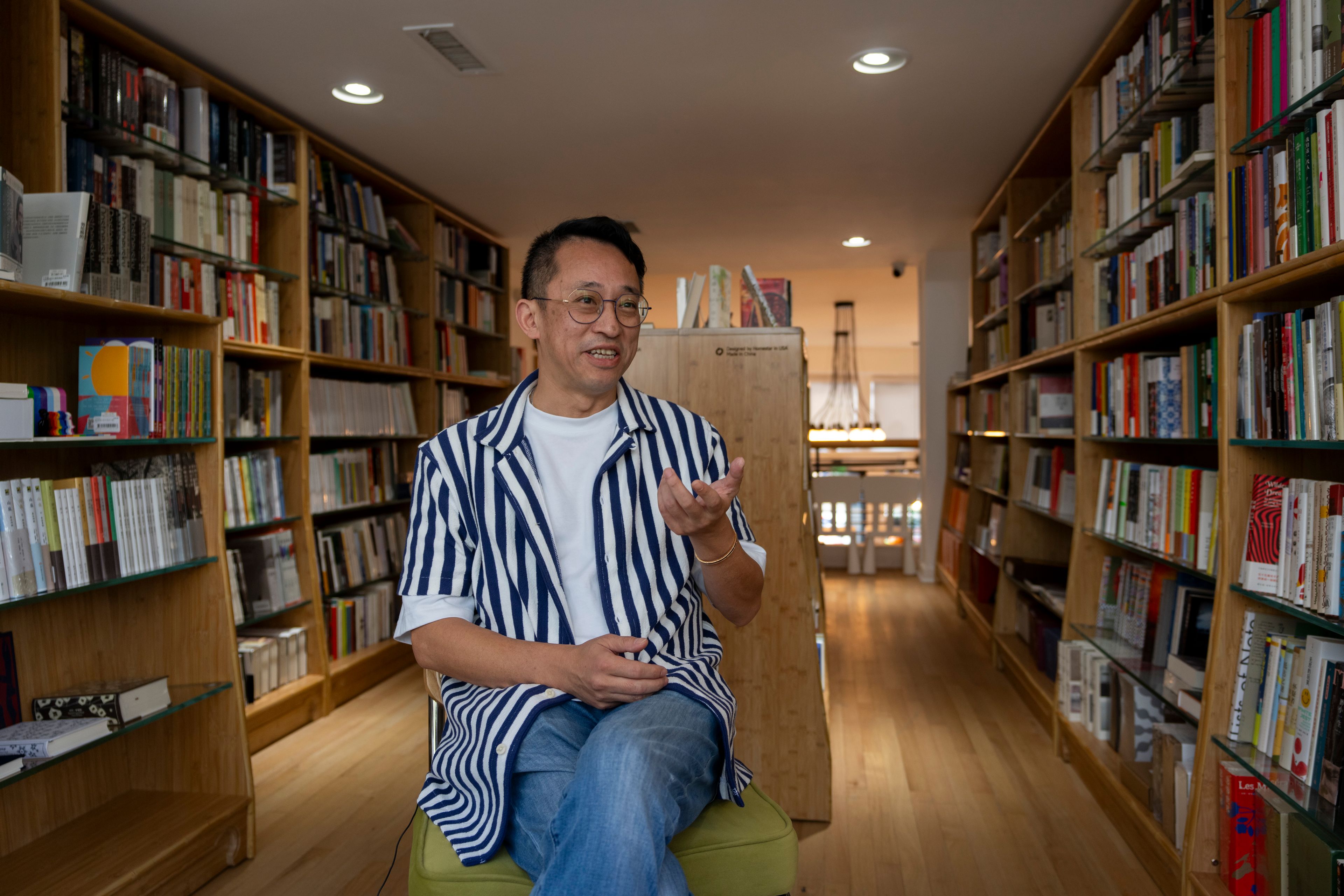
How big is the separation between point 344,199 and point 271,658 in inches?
82.0

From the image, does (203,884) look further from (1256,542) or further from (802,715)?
(1256,542)

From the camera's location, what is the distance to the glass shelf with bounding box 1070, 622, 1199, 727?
2354 mm

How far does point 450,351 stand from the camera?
17.3 ft

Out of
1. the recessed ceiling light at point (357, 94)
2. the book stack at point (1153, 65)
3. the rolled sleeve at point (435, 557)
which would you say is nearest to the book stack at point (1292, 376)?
the book stack at point (1153, 65)

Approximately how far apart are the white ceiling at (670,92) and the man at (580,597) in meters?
1.60

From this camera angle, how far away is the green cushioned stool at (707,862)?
4.15 feet

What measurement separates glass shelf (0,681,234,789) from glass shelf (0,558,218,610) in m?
0.32

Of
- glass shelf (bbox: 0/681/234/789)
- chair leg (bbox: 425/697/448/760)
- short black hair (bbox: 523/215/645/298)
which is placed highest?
short black hair (bbox: 523/215/645/298)

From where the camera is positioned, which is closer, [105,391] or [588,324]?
[588,324]

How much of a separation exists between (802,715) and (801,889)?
486 millimetres

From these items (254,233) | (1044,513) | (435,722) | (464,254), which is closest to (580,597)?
(435,722)

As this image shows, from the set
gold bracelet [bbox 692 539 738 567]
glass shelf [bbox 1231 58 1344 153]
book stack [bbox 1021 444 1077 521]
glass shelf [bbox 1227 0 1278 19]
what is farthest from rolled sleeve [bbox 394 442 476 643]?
book stack [bbox 1021 444 1077 521]

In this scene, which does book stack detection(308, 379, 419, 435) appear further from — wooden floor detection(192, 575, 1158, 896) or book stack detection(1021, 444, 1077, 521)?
book stack detection(1021, 444, 1077, 521)

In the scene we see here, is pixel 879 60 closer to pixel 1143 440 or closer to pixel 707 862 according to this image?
pixel 1143 440
